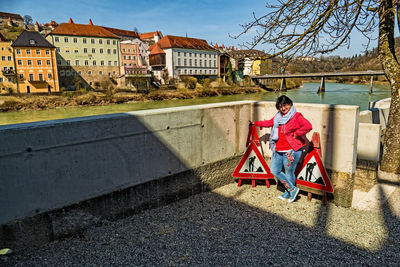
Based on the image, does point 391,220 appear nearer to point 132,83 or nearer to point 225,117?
point 225,117

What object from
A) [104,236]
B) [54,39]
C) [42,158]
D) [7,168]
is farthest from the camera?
[54,39]

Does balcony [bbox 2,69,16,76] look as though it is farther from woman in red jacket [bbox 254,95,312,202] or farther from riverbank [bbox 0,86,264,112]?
woman in red jacket [bbox 254,95,312,202]

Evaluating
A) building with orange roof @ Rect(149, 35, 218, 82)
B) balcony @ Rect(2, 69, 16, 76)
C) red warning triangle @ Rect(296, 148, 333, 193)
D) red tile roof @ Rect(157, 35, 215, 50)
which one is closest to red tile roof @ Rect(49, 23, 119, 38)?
building with orange roof @ Rect(149, 35, 218, 82)

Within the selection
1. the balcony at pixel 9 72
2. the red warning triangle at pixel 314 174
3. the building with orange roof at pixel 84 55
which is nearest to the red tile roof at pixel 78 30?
the building with orange roof at pixel 84 55

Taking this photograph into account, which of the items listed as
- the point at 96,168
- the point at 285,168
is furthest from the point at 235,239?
the point at 96,168

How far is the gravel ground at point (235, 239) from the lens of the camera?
292cm

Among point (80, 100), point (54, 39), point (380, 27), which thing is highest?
point (54, 39)

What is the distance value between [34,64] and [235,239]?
6293cm

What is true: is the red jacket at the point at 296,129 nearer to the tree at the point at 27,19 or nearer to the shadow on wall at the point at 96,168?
the shadow on wall at the point at 96,168

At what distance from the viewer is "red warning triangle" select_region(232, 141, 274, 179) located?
4.92 meters

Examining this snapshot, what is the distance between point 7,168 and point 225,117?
317cm

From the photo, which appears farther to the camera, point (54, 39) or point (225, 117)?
point (54, 39)

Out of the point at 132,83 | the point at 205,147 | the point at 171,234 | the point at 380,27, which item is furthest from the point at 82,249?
the point at 132,83

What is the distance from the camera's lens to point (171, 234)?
3.43 metres
